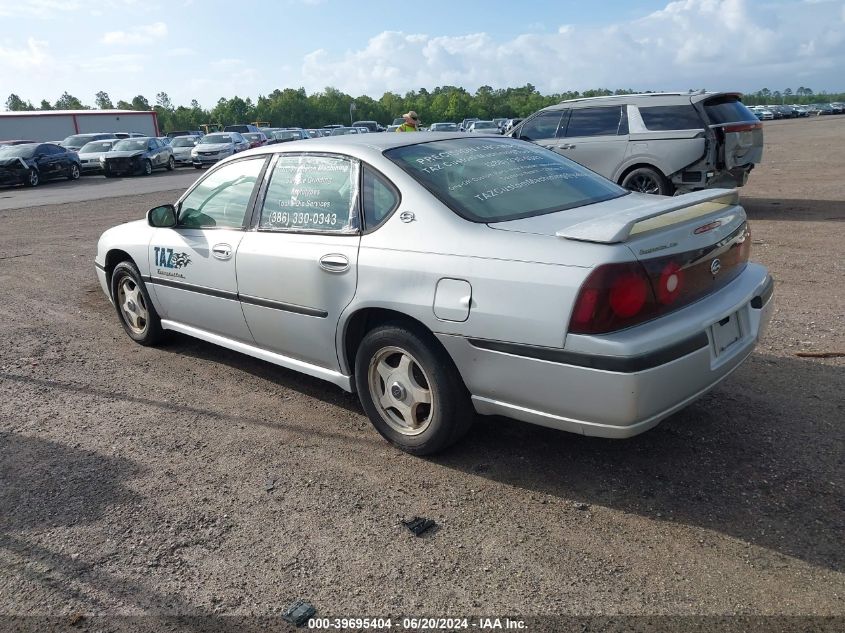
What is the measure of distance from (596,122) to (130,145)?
23.0 meters

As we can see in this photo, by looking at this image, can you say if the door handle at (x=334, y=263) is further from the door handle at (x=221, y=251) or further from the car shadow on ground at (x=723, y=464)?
the car shadow on ground at (x=723, y=464)

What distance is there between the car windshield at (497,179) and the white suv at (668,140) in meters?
6.44

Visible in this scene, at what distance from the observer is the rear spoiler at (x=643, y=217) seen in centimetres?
291

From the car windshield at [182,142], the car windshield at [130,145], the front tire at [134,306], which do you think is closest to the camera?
the front tire at [134,306]

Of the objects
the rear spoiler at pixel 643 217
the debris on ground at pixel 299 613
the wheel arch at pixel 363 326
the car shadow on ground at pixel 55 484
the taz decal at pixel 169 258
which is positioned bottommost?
the car shadow on ground at pixel 55 484

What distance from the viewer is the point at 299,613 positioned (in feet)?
8.43

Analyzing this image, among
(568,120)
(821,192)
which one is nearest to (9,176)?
(568,120)

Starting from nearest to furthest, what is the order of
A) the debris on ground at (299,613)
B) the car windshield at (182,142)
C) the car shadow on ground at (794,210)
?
the debris on ground at (299,613) → the car shadow on ground at (794,210) → the car windshield at (182,142)

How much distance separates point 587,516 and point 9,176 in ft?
83.9

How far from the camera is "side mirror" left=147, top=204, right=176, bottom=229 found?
4.89 meters

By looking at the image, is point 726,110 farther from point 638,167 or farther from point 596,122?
point 596,122

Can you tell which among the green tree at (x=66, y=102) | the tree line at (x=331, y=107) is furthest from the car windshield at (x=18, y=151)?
the green tree at (x=66, y=102)

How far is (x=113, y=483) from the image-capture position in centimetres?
359

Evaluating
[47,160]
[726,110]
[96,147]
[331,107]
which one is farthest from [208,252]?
[331,107]
